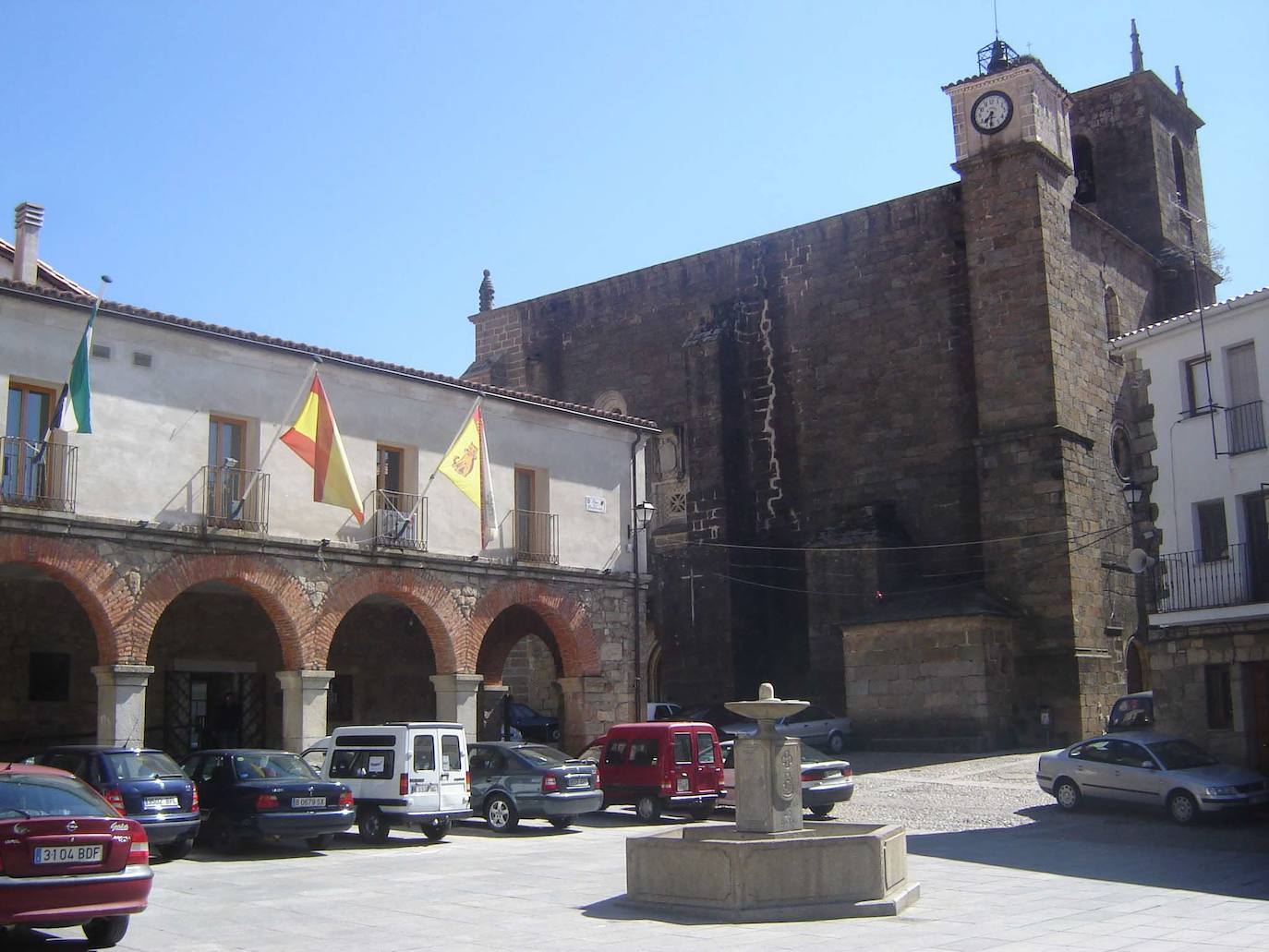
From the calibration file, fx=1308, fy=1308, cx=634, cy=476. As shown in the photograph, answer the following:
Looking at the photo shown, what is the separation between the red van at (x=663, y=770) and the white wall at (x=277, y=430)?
4803mm

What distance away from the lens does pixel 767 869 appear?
10.4 meters

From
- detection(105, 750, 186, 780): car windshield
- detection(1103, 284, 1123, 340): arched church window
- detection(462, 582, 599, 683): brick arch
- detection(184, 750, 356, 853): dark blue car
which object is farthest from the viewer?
detection(1103, 284, 1123, 340): arched church window

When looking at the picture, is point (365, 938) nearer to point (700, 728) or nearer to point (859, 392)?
point (700, 728)

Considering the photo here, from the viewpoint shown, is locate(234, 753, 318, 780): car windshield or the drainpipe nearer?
locate(234, 753, 318, 780): car windshield

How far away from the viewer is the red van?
1848cm

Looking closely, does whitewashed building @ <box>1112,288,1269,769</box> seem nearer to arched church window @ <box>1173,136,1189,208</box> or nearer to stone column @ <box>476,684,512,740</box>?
stone column @ <box>476,684,512,740</box>

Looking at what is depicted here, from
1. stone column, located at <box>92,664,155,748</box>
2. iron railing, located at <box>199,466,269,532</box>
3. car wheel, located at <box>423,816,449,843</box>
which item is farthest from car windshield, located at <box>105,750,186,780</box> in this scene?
iron railing, located at <box>199,466,269,532</box>

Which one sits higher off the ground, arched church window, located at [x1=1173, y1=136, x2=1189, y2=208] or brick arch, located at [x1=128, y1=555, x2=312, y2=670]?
arched church window, located at [x1=1173, y1=136, x2=1189, y2=208]

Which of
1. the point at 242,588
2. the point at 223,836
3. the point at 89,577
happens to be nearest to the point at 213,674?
the point at 242,588

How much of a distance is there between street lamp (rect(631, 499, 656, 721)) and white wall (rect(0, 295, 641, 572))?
0.66ft

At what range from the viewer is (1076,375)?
96.4 ft

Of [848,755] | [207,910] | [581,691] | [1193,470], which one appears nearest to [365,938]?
[207,910]

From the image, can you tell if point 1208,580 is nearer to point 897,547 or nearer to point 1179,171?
point 897,547

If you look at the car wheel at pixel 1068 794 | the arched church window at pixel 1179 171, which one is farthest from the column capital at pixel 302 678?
the arched church window at pixel 1179 171
